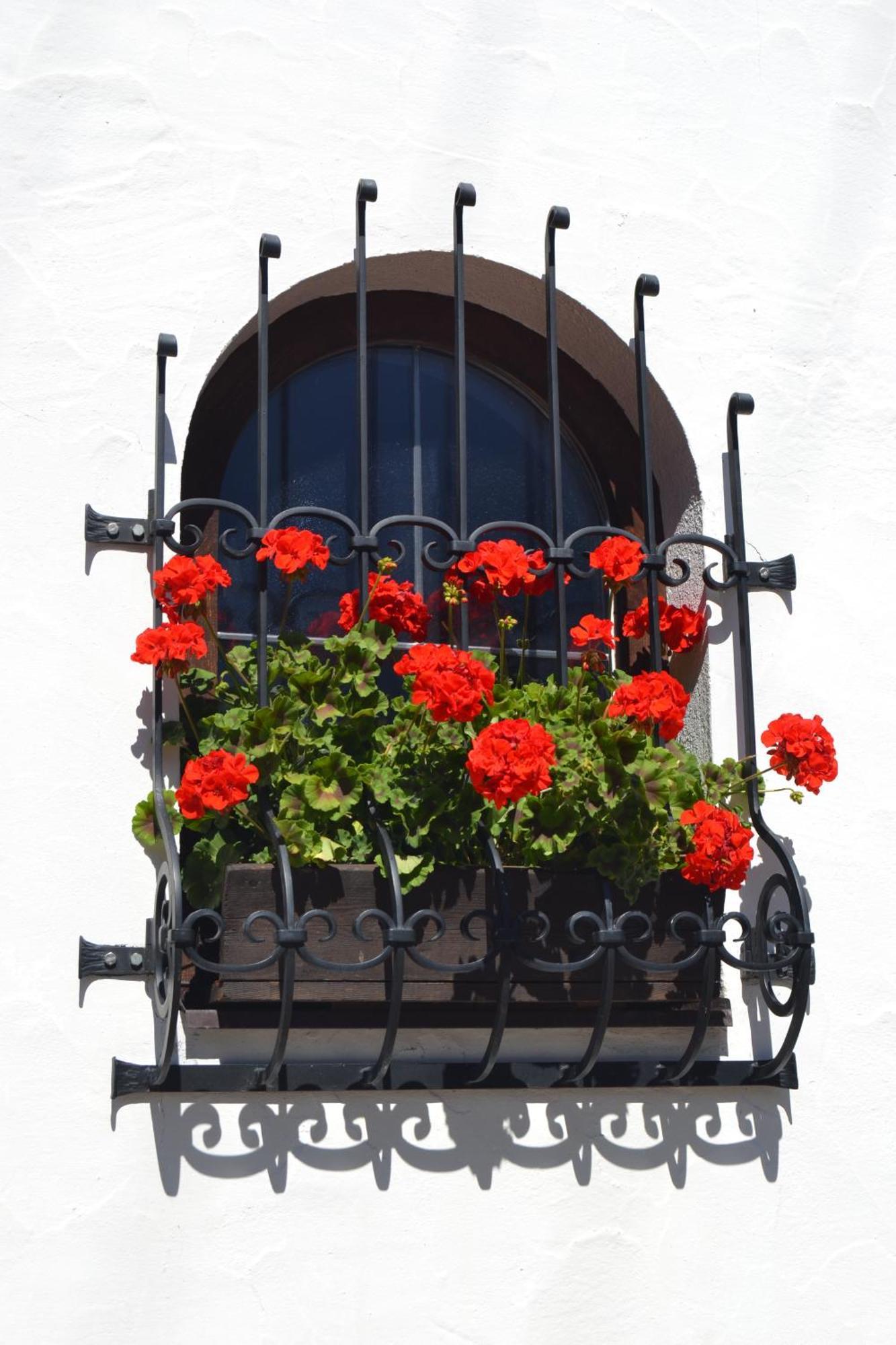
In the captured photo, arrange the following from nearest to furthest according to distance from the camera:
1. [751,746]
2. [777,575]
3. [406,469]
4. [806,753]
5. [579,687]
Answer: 1. [806,753]
2. [579,687]
3. [751,746]
4. [777,575]
5. [406,469]

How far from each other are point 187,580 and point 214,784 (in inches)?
12.5

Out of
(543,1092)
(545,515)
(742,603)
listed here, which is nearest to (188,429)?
(545,515)

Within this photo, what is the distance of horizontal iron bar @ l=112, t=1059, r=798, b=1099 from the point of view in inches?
106

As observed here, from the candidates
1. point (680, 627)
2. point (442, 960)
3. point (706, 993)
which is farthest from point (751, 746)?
point (442, 960)

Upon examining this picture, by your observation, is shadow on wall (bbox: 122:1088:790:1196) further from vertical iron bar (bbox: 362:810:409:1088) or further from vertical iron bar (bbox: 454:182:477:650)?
vertical iron bar (bbox: 454:182:477:650)

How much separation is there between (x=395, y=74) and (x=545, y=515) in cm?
82

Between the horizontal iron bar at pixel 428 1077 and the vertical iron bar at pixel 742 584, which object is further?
the vertical iron bar at pixel 742 584

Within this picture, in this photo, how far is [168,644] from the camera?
2.71 meters

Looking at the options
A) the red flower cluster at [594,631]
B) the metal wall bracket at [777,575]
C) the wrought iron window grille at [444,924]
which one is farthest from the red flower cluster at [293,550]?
the metal wall bracket at [777,575]

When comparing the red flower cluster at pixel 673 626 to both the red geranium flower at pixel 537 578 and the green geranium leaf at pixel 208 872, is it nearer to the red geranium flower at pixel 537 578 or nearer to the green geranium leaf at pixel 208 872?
the red geranium flower at pixel 537 578

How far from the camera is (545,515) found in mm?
3447

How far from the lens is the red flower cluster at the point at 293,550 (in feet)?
9.26

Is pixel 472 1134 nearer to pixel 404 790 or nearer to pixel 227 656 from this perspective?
pixel 404 790

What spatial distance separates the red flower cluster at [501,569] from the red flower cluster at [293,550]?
0.24 metres
